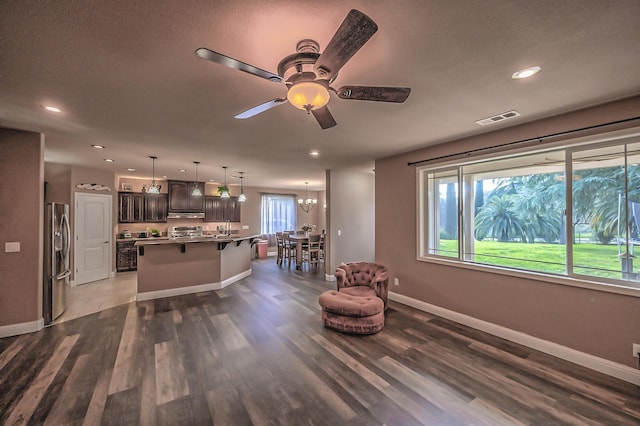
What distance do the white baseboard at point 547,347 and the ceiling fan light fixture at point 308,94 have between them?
11.9ft

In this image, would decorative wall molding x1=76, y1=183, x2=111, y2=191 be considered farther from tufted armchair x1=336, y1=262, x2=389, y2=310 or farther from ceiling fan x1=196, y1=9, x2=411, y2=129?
ceiling fan x1=196, y1=9, x2=411, y2=129

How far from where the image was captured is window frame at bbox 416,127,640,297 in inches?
103

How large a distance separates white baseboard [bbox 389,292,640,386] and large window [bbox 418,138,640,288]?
803mm

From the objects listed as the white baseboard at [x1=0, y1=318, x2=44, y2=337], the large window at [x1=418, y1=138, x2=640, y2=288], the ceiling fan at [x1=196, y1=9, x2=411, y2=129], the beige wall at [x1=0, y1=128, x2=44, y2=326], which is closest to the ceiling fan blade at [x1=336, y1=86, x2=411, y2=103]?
the ceiling fan at [x1=196, y1=9, x2=411, y2=129]

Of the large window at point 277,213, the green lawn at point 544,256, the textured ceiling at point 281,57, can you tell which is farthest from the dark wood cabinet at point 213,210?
the green lawn at point 544,256

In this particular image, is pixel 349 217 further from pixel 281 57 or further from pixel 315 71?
pixel 315 71

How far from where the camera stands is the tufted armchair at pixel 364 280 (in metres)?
3.94

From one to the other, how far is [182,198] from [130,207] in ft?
4.39

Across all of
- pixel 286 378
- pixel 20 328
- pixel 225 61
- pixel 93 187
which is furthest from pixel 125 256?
pixel 225 61

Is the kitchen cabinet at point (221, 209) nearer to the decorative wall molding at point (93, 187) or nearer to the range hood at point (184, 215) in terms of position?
the range hood at point (184, 215)

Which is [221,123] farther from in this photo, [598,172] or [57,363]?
[598,172]

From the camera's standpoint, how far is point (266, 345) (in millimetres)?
3102

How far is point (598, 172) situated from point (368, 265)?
10.1ft

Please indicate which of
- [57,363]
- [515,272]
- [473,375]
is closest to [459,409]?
[473,375]
